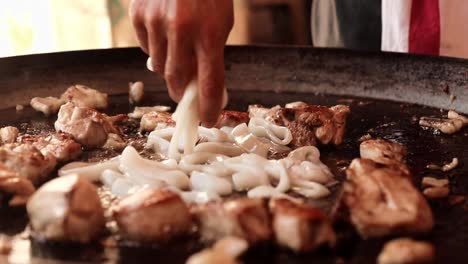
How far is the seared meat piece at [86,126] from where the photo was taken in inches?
103

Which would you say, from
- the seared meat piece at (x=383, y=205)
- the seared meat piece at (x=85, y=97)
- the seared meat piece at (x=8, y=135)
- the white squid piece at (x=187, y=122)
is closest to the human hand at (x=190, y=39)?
the white squid piece at (x=187, y=122)

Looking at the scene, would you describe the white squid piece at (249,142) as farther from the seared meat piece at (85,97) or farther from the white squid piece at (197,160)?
the seared meat piece at (85,97)

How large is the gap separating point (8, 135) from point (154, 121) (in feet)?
2.00

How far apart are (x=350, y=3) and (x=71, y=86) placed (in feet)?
6.18

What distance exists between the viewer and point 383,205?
1.88 m

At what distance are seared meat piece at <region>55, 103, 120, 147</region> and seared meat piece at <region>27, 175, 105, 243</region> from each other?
736 mm

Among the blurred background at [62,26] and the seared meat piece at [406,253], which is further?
the blurred background at [62,26]

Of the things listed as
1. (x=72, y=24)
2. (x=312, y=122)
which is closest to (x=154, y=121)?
(x=312, y=122)

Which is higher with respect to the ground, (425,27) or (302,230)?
(425,27)

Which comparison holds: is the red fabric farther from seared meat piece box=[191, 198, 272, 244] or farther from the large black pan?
seared meat piece box=[191, 198, 272, 244]

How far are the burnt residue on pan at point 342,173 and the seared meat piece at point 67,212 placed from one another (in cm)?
4

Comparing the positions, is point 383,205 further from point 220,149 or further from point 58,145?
point 58,145

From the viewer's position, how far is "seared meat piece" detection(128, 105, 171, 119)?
301 centimetres

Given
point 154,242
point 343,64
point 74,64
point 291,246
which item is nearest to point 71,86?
point 74,64
